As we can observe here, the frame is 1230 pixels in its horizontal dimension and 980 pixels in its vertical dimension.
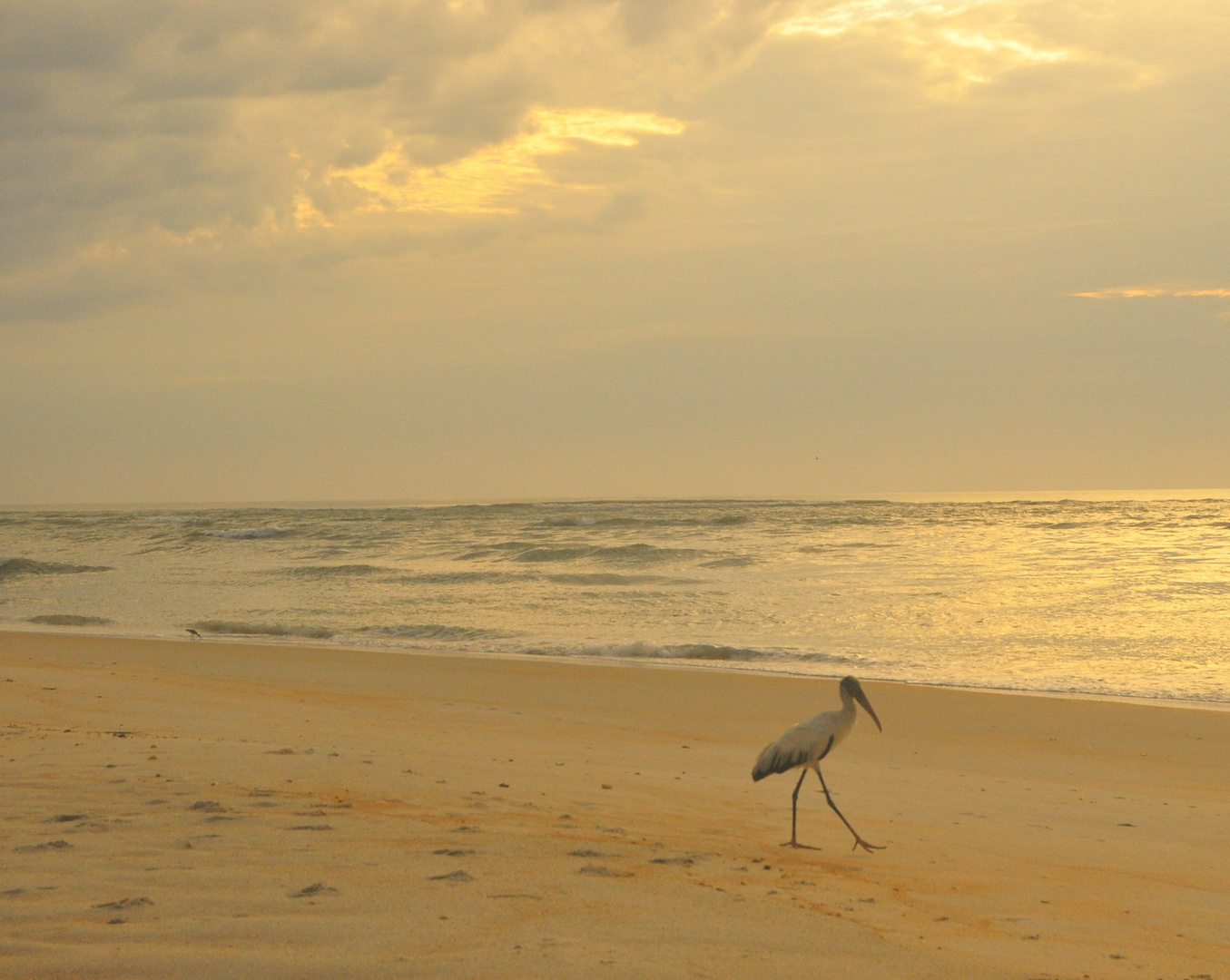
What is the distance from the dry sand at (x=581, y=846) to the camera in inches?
144

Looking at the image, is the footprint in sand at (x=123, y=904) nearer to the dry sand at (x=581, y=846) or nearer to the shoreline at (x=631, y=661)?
the dry sand at (x=581, y=846)

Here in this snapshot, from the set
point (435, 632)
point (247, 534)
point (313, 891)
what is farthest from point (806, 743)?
point (247, 534)

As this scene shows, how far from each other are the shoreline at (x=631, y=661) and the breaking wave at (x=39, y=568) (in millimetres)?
11844

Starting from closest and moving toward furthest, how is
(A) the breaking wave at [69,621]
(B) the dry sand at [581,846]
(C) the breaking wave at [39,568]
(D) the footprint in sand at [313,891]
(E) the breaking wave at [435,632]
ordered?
(B) the dry sand at [581,846] < (D) the footprint in sand at [313,891] < (E) the breaking wave at [435,632] < (A) the breaking wave at [69,621] < (C) the breaking wave at [39,568]

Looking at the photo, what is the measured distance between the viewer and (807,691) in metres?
11.8

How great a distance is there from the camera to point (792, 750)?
5.80 m

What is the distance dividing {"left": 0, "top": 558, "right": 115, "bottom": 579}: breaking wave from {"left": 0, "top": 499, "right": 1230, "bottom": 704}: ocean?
0.14 meters

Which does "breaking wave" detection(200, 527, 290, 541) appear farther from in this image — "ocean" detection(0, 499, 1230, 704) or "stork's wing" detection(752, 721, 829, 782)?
"stork's wing" detection(752, 721, 829, 782)

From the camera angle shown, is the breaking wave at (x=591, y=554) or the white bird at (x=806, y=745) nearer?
the white bird at (x=806, y=745)

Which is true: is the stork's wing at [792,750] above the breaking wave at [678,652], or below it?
above

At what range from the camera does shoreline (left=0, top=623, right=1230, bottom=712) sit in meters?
11.4

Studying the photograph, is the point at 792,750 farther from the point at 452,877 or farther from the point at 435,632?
the point at 435,632

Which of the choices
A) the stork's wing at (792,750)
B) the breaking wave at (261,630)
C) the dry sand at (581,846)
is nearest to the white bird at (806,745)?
the stork's wing at (792,750)

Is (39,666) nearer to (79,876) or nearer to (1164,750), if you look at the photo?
(79,876)
